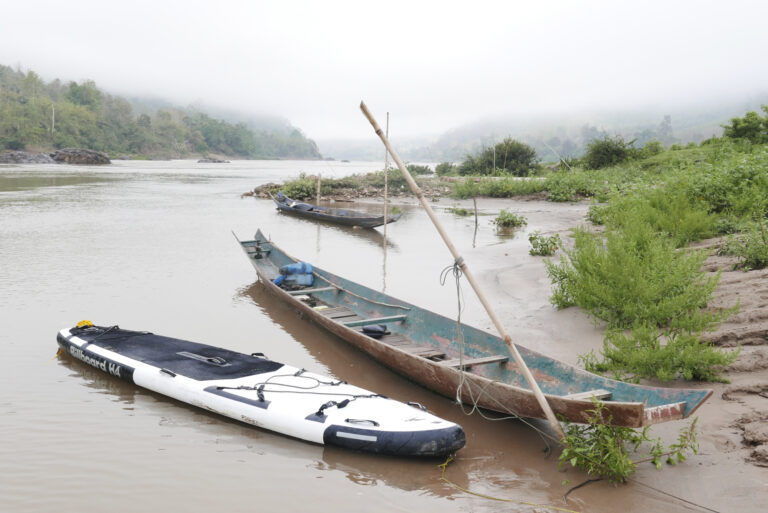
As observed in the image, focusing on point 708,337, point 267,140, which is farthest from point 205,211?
point 267,140

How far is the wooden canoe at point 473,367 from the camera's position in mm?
4348

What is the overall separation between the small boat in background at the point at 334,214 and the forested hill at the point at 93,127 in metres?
67.2

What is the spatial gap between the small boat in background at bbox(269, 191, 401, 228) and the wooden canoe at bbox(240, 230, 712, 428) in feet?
37.7

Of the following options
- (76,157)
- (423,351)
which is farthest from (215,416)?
(76,157)

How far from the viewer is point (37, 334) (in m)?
8.45

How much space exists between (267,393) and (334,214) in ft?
59.3

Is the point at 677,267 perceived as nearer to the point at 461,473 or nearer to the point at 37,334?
the point at 461,473

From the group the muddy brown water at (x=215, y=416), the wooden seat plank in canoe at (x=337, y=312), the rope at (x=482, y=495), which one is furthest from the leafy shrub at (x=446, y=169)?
the rope at (x=482, y=495)

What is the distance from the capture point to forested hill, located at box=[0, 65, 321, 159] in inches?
3103

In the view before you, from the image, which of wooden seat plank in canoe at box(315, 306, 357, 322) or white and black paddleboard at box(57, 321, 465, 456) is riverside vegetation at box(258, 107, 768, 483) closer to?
white and black paddleboard at box(57, 321, 465, 456)

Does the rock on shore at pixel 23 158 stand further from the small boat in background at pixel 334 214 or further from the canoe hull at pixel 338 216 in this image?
the canoe hull at pixel 338 216

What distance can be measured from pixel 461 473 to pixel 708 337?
134 inches

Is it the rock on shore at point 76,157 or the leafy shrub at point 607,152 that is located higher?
the rock on shore at point 76,157

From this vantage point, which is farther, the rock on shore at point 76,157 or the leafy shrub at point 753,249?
the rock on shore at point 76,157
